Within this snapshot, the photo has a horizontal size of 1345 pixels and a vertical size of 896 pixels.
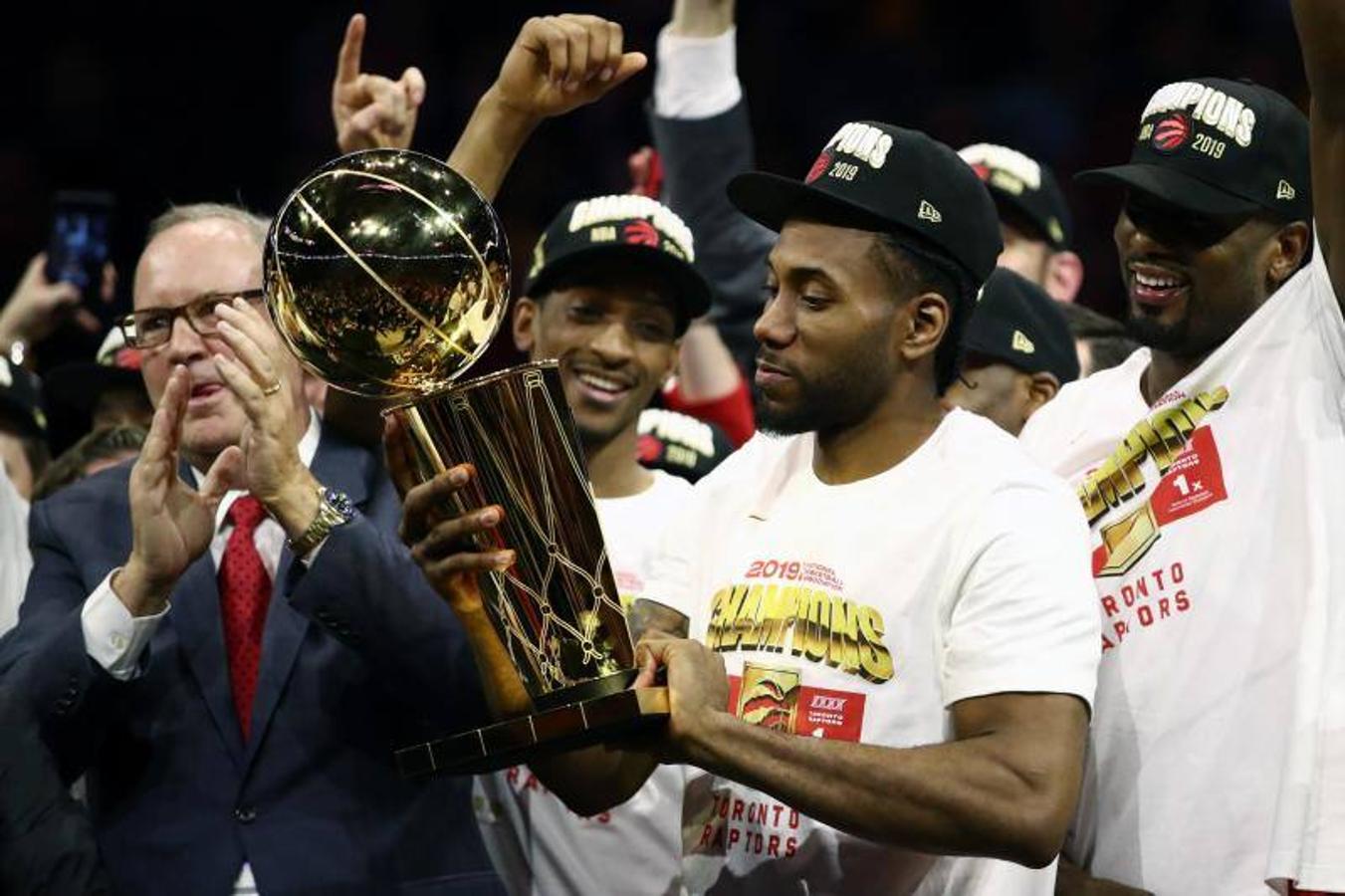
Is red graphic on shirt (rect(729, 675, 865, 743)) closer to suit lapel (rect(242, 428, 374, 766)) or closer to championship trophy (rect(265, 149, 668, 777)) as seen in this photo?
championship trophy (rect(265, 149, 668, 777))

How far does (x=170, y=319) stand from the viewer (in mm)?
3059

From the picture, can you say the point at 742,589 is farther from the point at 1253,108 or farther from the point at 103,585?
the point at 1253,108

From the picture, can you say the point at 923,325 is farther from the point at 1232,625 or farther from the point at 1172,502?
the point at 1232,625

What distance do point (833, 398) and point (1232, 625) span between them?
63cm

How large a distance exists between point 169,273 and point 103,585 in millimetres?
526

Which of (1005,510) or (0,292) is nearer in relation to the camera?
(1005,510)

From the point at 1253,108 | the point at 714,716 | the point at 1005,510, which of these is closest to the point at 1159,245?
the point at 1253,108

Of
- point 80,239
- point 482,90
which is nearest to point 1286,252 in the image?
point 80,239

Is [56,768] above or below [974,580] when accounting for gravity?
below

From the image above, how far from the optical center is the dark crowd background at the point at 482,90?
739 cm

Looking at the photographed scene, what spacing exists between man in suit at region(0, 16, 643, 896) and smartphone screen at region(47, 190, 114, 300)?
2.10 metres

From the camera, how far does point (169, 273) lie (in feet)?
10.1

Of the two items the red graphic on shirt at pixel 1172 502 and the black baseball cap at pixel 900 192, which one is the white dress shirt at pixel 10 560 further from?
the red graphic on shirt at pixel 1172 502

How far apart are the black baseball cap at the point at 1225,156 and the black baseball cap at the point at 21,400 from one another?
9.24 ft
